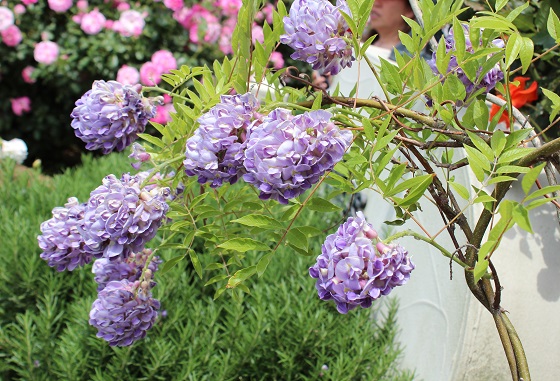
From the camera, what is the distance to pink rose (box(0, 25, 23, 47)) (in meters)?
4.96

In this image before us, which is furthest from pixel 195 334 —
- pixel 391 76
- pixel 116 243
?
pixel 391 76

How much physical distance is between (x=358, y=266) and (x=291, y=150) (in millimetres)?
169

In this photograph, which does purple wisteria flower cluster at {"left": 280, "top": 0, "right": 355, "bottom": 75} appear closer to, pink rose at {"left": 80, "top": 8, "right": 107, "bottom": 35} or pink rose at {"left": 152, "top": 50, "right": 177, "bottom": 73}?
pink rose at {"left": 152, "top": 50, "right": 177, "bottom": 73}

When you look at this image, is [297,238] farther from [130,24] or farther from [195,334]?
[130,24]

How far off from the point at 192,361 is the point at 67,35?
3.73 metres

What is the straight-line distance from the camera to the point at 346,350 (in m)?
2.26

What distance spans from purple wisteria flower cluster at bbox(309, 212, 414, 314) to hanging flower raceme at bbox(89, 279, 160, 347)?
442 mm

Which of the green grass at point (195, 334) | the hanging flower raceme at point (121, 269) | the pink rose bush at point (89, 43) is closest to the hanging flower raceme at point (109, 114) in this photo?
the hanging flower raceme at point (121, 269)

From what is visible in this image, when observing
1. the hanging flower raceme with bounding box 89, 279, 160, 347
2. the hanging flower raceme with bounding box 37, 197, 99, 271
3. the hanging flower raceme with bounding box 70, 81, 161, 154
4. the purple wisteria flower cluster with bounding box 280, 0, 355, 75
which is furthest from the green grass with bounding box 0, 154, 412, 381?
the purple wisteria flower cluster with bounding box 280, 0, 355, 75

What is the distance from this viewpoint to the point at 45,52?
4.94m

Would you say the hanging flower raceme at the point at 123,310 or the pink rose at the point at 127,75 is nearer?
the hanging flower raceme at the point at 123,310

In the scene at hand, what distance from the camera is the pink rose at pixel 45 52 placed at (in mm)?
4930

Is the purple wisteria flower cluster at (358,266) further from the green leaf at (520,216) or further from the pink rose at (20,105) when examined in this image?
the pink rose at (20,105)

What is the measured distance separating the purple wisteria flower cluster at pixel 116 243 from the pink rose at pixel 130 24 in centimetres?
393
